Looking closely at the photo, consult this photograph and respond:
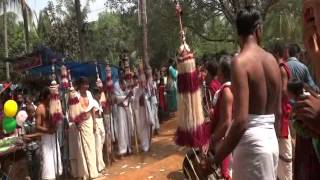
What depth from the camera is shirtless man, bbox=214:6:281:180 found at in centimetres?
377

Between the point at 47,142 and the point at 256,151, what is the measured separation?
6.14 m

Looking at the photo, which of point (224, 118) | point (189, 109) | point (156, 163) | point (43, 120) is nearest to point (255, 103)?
point (224, 118)

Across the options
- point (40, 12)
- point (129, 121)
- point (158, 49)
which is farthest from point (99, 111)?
point (40, 12)

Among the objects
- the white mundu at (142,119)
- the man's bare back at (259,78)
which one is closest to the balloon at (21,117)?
the white mundu at (142,119)

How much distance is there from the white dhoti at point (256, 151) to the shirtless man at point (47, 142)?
18.6ft

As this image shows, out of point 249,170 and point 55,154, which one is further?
point 55,154

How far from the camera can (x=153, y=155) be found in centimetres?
1239

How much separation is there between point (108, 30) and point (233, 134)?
43.2 meters

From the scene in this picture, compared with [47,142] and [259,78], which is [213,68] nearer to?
[259,78]

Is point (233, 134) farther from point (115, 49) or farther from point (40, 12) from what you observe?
point (115, 49)

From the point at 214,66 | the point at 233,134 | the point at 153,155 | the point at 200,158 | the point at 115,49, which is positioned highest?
the point at 115,49

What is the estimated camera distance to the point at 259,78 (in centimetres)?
378

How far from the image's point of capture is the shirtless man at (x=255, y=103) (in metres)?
3.77

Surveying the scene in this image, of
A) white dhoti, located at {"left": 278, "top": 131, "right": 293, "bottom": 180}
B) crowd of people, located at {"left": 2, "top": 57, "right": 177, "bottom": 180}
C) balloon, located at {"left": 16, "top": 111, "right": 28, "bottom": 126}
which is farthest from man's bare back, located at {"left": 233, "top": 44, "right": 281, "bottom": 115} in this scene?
balloon, located at {"left": 16, "top": 111, "right": 28, "bottom": 126}
